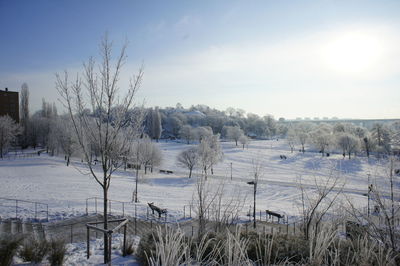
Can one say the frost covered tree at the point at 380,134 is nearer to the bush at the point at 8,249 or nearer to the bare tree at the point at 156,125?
the bare tree at the point at 156,125

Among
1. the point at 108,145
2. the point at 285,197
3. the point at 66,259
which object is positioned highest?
the point at 108,145

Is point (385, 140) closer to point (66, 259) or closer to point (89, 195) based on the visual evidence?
point (89, 195)

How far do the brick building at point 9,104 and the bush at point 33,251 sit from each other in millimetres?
80162

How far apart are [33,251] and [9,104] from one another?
8182 centimetres

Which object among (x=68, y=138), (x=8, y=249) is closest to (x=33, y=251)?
(x=8, y=249)

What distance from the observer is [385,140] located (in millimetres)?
77688

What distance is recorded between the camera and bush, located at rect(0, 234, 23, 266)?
20.2 feet

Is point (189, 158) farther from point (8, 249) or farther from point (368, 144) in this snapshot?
point (368, 144)

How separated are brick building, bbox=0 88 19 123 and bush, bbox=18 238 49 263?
263 feet

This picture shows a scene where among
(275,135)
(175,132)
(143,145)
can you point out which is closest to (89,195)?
(143,145)

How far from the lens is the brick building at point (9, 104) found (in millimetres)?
70125

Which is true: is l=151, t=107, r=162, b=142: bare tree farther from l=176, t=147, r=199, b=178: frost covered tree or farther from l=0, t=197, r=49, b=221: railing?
l=0, t=197, r=49, b=221: railing

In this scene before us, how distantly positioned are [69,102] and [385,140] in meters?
92.5

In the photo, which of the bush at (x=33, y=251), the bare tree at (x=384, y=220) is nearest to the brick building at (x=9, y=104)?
the bush at (x=33, y=251)
